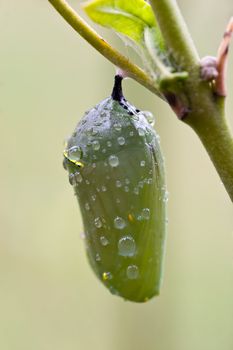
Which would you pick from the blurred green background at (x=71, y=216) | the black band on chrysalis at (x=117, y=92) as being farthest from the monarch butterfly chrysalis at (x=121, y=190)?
the blurred green background at (x=71, y=216)

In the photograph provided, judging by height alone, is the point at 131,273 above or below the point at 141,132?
below

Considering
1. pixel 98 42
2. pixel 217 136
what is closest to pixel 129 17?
pixel 98 42

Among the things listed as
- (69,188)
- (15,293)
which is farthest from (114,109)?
(15,293)

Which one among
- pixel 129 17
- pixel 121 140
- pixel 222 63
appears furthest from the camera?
pixel 121 140

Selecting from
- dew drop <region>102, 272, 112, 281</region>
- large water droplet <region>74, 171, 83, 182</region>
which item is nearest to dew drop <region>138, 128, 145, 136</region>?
large water droplet <region>74, 171, 83, 182</region>

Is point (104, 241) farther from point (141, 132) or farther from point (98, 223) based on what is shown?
point (141, 132)

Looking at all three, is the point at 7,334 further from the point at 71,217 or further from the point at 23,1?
the point at 23,1
